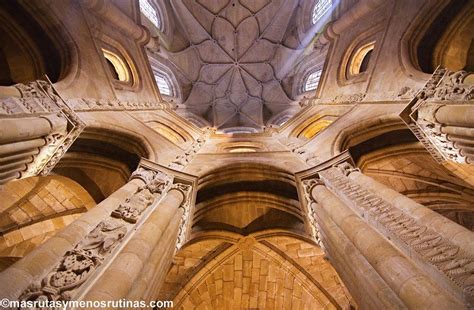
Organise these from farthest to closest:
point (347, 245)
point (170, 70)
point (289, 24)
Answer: point (289, 24)
point (170, 70)
point (347, 245)

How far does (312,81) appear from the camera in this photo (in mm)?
17750

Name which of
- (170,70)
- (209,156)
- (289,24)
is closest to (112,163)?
(209,156)

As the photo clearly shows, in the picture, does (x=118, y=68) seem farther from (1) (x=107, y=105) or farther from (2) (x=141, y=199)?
(2) (x=141, y=199)

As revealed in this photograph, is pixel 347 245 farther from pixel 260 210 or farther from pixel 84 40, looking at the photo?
pixel 84 40

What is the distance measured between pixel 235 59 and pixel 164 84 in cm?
674

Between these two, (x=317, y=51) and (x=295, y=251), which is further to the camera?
(x=317, y=51)

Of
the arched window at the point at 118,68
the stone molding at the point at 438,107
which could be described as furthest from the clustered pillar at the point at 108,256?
the arched window at the point at 118,68

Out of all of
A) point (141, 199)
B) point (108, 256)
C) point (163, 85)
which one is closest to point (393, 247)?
point (108, 256)

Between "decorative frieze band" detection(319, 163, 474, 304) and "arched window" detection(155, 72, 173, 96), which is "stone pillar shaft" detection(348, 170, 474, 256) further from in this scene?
"arched window" detection(155, 72, 173, 96)

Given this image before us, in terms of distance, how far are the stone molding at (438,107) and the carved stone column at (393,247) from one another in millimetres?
1456

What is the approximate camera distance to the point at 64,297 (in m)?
3.05

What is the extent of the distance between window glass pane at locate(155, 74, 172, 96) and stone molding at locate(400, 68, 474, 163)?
545 inches

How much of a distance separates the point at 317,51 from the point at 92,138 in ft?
Answer: 44.1

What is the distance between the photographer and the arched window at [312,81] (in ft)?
56.6
